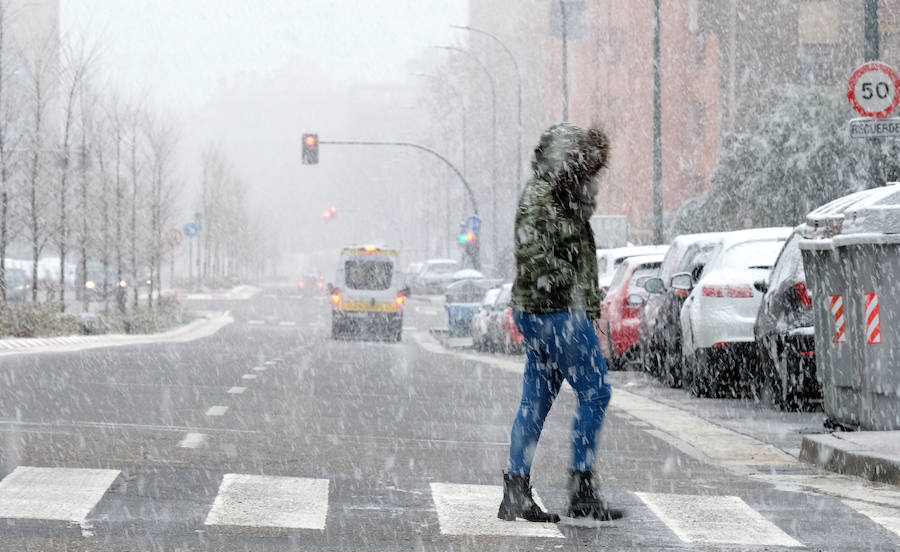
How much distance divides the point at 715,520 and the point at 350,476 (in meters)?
2.33

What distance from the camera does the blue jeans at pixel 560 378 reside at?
307 inches

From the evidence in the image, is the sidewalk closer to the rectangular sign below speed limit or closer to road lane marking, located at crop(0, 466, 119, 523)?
the rectangular sign below speed limit

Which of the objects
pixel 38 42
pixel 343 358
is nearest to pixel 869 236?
pixel 343 358

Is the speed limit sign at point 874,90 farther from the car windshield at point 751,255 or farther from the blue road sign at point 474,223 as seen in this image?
the blue road sign at point 474,223

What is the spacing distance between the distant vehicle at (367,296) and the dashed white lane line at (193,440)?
103 ft

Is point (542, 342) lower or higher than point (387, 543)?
higher

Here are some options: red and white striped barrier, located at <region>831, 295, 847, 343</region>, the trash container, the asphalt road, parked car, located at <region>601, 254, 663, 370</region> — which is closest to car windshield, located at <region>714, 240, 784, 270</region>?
the asphalt road

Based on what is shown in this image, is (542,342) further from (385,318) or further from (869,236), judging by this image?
(385,318)

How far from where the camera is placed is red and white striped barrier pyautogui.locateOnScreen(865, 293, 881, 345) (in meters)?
11.9

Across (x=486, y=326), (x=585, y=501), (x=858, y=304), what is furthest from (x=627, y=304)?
(x=585, y=501)

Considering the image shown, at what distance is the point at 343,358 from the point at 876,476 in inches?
678

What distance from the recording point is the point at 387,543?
7434 mm

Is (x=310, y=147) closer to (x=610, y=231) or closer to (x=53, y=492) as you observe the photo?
(x=610, y=231)

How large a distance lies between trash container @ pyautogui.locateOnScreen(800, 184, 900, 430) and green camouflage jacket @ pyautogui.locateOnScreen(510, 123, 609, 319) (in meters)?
4.44
